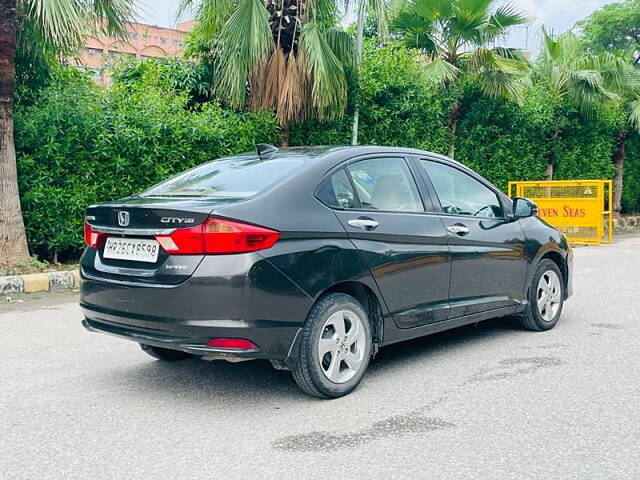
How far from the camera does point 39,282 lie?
8430mm

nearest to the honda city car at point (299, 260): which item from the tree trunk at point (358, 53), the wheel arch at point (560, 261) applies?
the wheel arch at point (560, 261)

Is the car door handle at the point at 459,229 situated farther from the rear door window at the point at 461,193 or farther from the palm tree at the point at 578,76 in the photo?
the palm tree at the point at 578,76

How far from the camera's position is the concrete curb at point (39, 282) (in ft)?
27.0

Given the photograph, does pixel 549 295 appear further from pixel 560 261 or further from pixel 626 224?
pixel 626 224

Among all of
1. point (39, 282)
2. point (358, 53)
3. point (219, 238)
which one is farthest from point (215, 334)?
point (358, 53)

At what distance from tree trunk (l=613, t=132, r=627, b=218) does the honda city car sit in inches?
680

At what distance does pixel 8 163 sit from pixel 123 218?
17.3ft

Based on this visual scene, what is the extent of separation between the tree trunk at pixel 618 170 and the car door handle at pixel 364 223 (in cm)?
1857

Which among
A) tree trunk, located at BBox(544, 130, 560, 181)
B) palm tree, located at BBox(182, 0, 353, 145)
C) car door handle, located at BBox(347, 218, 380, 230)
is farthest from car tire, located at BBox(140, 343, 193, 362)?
tree trunk, located at BBox(544, 130, 560, 181)

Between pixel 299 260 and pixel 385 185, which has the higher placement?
pixel 385 185

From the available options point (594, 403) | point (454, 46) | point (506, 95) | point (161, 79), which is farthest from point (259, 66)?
point (594, 403)

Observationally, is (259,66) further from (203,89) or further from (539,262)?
(539,262)

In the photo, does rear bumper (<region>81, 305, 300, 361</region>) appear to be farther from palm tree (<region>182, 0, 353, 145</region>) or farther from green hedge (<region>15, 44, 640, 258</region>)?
palm tree (<region>182, 0, 353, 145</region>)

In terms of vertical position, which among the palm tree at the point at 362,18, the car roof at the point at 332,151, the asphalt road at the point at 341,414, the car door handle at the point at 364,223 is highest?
the palm tree at the point at 362,18
